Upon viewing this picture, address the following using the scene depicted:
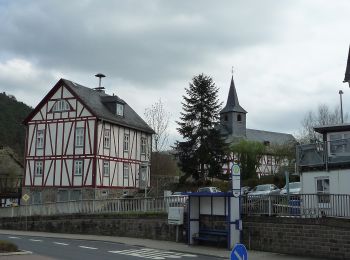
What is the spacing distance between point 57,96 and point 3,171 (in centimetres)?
2042

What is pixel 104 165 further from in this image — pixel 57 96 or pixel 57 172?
pixel 57 96

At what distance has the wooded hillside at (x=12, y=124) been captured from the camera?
263 ft

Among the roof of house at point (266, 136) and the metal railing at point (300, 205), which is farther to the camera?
the roof of house at point (266, 136)

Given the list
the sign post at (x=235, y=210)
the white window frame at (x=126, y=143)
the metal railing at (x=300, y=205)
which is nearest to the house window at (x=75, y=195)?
the white window frame at (x=126, y=143)

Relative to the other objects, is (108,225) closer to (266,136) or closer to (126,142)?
(126,142)

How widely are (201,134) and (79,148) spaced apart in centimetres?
1544

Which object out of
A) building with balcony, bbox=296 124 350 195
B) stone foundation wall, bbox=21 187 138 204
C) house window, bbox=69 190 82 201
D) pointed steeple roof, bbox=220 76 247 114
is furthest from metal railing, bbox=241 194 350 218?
pointed steeple roof, bbox=220 76 247 114

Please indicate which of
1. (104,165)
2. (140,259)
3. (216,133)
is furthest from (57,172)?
(140,259)

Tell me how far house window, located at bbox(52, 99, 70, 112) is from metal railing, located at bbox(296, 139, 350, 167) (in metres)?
28.5

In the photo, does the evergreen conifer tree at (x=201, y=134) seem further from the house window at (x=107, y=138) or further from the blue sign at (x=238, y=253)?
the blue sign at (x=238, y=253)

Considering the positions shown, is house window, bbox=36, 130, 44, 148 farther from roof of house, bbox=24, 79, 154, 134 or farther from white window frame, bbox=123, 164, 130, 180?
white window frame, bbox=123, 164, 130, 180

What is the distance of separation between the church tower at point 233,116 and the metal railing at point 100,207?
67.2 meters

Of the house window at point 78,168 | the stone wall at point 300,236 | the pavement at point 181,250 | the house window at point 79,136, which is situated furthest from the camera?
the house window at point 79,136

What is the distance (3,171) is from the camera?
6469 centimetres
